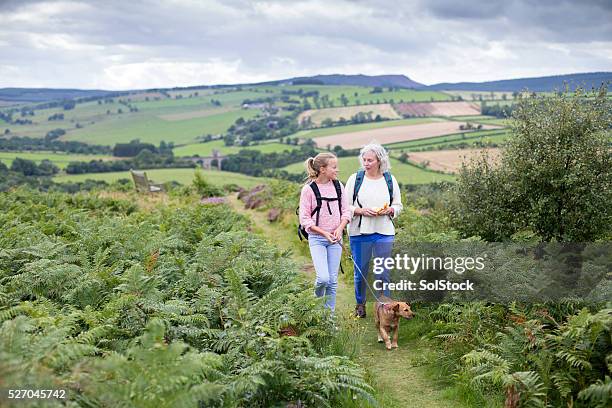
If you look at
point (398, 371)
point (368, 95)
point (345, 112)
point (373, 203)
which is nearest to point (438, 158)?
point (373, 203)

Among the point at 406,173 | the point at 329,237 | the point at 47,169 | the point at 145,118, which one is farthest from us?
the point at 145,118

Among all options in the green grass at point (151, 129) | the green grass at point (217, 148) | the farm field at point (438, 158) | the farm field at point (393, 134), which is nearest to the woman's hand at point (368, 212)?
the farm field at point (438, 158)

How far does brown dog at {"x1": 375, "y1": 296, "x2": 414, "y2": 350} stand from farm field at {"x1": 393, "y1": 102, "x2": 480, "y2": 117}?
6104cm

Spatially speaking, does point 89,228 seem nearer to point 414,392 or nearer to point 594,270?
point 414,392

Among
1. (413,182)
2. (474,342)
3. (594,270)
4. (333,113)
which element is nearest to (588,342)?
(474,342)

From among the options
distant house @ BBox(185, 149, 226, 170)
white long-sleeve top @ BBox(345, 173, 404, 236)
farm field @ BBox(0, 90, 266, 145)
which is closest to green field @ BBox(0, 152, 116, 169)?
distant house @ BBox(185, 149, 226, 170)

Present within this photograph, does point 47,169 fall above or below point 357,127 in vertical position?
below

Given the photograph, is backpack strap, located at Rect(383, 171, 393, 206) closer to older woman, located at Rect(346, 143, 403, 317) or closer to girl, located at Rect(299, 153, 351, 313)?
older woman, located at Rect(346, 143, 403, 317)

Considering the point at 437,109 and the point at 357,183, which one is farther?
the point at 437,109

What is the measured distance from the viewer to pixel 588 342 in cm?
595

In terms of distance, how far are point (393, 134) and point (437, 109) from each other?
19.3 meters

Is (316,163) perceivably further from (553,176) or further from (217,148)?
(217,148)

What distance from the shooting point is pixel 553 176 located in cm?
1052

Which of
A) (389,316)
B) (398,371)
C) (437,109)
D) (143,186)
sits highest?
(437,109)
